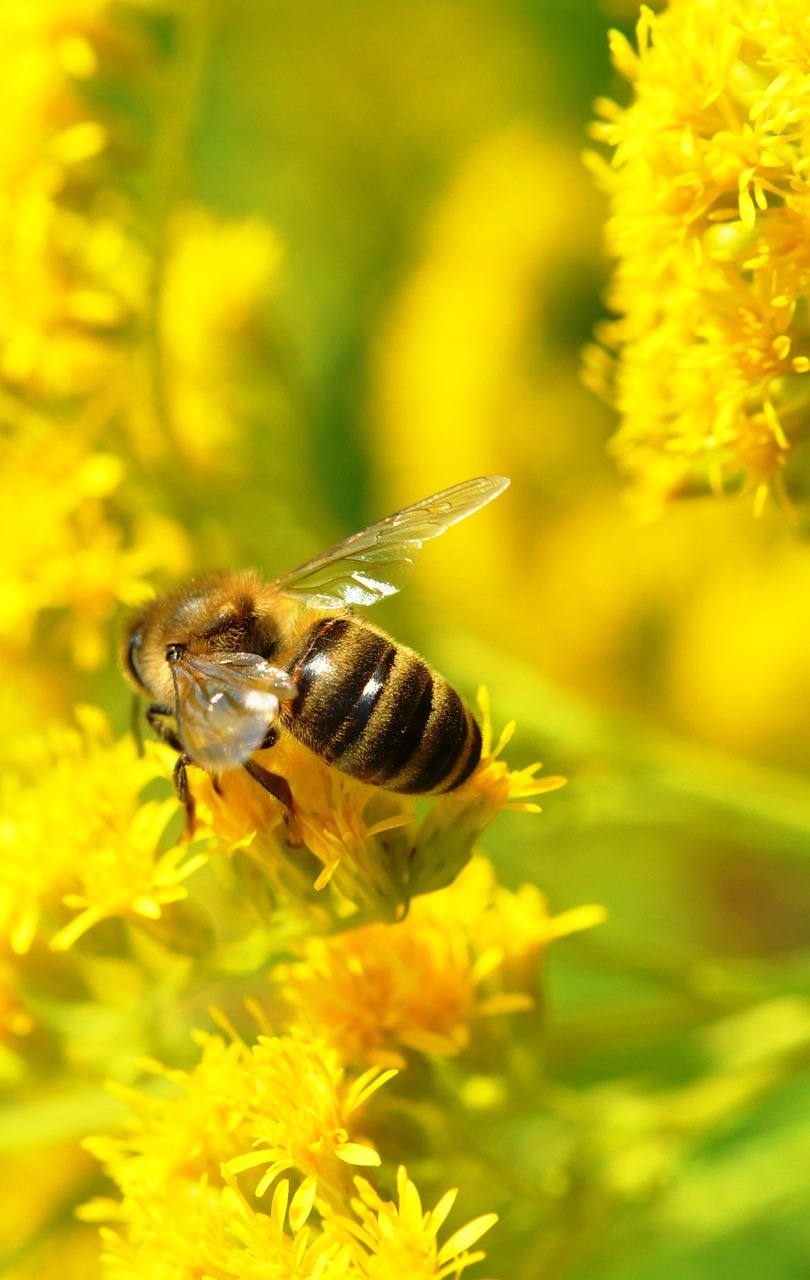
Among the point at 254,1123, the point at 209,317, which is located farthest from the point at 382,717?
the point at 209,317

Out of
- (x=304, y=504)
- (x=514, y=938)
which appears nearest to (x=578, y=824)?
(x=514, y=938)

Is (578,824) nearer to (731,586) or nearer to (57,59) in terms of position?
(731,586)

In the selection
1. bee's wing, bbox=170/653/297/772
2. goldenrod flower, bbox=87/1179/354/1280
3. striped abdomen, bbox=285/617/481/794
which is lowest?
goldenrod flower, bbox=87/1179/354/1280

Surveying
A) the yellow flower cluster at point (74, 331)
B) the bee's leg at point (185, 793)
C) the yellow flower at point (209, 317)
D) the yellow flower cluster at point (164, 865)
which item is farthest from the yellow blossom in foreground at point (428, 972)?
the yellow flower at point (209, 317)

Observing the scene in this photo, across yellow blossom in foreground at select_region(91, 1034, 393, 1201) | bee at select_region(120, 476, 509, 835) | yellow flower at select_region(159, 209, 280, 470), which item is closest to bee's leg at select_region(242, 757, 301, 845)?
bee at select_region(120, 476, 509, 835)

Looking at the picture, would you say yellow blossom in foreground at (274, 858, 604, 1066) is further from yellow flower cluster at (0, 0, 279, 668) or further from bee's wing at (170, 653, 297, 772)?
yellow flower cluster at (0, 0, 279, 668)
